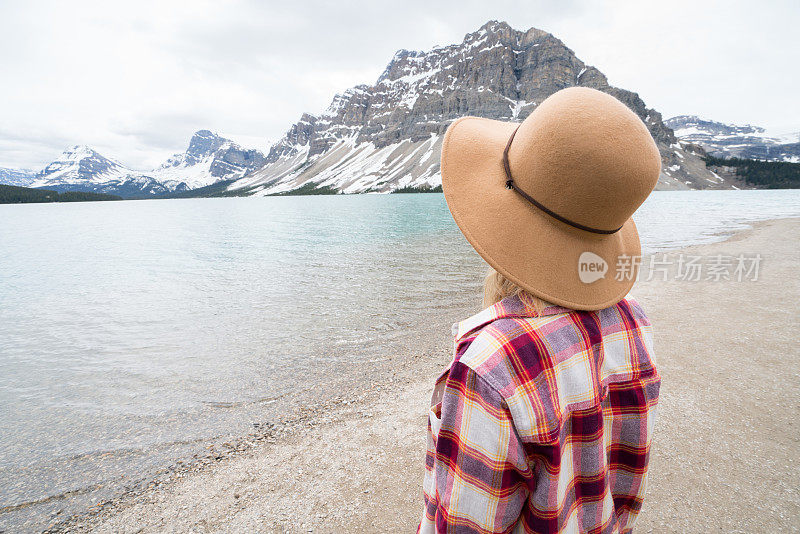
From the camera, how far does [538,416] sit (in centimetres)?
108

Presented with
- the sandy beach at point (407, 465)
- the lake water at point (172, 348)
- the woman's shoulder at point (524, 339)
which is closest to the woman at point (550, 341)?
the woman's shoulder at point (524, 339)

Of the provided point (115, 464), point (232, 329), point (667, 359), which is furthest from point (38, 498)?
point (667, 359)

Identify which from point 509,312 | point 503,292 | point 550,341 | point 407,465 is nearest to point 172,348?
point 407,465

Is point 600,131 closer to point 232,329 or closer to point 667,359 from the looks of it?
point 667,359

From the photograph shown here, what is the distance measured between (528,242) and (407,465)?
154 inches

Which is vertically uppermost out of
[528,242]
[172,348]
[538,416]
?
[528,242]

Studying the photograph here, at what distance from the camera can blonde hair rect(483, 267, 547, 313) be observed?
1.23m

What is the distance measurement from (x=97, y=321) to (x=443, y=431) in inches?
636

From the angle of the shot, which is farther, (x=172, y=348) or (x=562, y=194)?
(x=172, y=348)

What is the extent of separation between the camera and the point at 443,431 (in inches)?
45.8

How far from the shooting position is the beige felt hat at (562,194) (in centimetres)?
111

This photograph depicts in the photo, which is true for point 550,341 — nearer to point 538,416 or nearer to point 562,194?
point 538,416

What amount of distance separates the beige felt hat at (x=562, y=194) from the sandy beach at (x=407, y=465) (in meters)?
3.42

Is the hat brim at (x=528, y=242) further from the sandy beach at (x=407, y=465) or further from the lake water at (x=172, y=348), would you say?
the lake water at (x=172, y=348)
